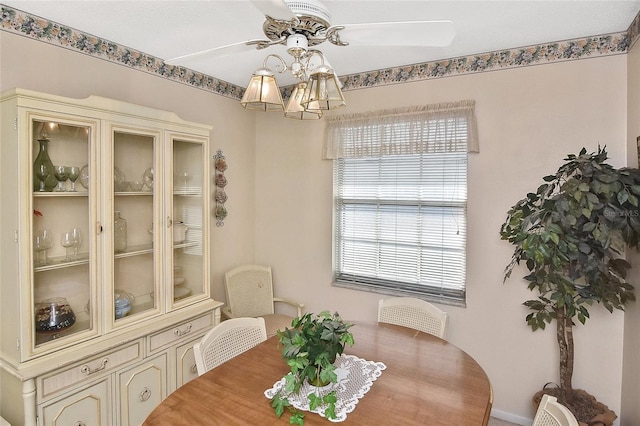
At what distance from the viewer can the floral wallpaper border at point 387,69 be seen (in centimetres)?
208

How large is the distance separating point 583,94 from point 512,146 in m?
0.51

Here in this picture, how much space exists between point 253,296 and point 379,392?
83.5 inches

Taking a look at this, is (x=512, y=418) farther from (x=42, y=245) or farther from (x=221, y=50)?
(x=42, y=245)

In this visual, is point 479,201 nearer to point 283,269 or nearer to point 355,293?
point 355,293

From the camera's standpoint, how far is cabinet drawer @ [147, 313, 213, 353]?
2342mm

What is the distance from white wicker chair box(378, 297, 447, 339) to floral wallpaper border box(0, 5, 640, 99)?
5.65 feet

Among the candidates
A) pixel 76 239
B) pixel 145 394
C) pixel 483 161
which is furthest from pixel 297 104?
pixel 145 394

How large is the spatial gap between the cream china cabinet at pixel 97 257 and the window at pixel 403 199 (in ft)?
4.00

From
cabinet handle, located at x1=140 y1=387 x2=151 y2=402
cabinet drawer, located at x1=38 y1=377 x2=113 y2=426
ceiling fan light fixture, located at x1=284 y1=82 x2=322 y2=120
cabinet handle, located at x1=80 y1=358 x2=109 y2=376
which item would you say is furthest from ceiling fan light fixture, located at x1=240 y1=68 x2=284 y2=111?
cabinet handle, located at x1=140 y1=387 x2=151 y2=402

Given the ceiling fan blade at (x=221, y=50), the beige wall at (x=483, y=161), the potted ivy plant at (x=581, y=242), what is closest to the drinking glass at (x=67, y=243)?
Answer: the beige wall at (x=483, y=161)

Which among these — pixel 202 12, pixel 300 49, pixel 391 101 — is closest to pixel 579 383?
pixel 391 101

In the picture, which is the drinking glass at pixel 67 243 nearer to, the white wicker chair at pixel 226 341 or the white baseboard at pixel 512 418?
the white wicker chair at pixel 226 341

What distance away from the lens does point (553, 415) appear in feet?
3.92

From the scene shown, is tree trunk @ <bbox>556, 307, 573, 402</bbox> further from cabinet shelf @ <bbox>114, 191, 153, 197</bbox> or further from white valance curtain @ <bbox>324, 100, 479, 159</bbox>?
cabinet shelf @ <bbox>114, 191, 153, 197</bbox>
